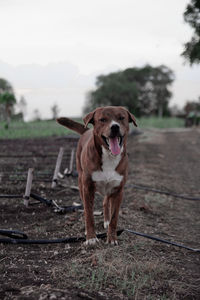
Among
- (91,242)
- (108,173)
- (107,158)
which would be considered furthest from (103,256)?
(107,158)

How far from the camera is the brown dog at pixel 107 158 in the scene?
3648mm

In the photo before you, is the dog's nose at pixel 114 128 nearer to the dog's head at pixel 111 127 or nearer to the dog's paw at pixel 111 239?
the dog's head at pixel 111 127

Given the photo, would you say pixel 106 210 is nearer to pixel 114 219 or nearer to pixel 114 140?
pixel 114 219

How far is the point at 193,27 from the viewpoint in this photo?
1341 cm

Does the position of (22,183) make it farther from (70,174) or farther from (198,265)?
(198,265)

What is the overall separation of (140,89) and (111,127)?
190 feet

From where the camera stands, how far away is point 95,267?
337cm

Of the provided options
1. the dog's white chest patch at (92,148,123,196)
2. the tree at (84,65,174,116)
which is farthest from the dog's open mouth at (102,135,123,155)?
the tree at (84,65,174,116)

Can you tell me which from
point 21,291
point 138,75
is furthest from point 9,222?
point 138,75

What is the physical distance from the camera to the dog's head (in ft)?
11.7

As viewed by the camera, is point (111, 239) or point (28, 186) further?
point (28, 186)

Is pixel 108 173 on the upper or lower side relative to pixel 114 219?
upper

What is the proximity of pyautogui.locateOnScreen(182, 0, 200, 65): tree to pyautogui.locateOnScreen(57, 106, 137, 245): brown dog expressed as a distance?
10.2 m

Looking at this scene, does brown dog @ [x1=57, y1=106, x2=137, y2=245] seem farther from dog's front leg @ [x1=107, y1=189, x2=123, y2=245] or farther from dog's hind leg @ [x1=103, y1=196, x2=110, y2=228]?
dog's hind leg @ [x1=103, y1=196, x2=110, y2=228]
